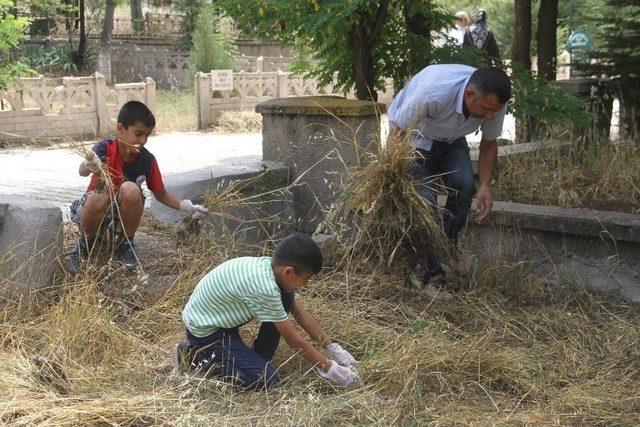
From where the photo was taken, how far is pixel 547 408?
3.33m

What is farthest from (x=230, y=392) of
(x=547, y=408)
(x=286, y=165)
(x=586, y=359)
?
(x=286, y=165)

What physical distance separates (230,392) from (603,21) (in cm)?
721

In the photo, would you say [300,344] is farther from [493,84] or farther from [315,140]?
[315,140]

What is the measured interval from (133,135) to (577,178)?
3374 millimetres

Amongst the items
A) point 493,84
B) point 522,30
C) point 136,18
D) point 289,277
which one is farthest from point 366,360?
point 136,18

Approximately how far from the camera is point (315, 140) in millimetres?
5926

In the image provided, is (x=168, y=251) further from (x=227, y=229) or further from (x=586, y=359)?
(x=586, y=359)

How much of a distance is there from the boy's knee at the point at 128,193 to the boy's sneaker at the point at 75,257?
0.31 m

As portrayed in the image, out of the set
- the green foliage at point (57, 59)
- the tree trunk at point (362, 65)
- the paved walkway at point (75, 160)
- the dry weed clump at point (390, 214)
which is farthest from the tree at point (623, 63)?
the green foliage at point (57, 59)

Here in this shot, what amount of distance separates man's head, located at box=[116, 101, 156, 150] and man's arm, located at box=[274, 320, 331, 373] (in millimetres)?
1728

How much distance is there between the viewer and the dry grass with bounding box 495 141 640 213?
19.4 ft

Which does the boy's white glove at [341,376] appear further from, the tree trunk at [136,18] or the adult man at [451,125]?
the tree trunk at [136,18]

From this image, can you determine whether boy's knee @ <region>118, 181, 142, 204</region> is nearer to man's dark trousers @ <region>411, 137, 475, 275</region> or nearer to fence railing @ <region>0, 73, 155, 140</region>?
man's dark trousers @ <region>411, 137, 475, 275</region>

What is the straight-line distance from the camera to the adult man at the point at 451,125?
14.7ft
